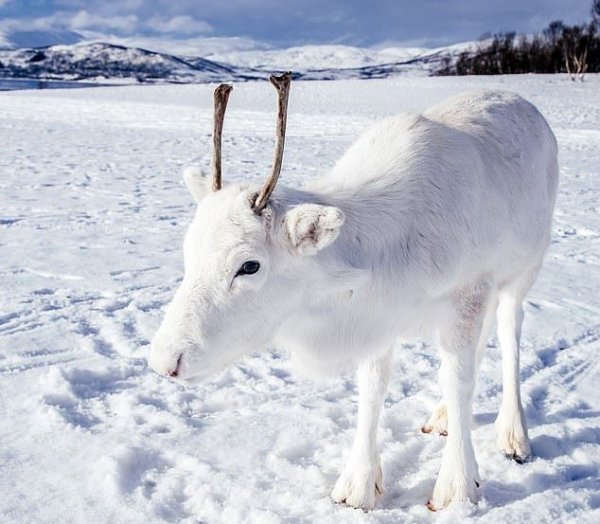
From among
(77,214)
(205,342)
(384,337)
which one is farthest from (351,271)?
(77,214)

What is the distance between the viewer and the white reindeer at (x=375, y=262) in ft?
8.21

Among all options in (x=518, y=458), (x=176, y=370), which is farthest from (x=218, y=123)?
(x=518, y=458)

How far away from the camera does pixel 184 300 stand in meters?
2.50

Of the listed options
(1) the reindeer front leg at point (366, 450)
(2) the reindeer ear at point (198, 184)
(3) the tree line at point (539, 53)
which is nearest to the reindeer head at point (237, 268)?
(2) the reindeer ear at point (198, 184)

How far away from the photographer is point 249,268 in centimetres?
253

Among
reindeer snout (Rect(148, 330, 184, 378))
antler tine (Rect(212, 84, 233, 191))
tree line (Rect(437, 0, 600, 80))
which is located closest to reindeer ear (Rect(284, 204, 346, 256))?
antler tine (Rect(212, 84, 233, 191))

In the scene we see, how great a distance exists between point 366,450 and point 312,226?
4.18 feet

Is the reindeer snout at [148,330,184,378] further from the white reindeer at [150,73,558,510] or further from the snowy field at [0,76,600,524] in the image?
the snowy field at [0,76,600,524]

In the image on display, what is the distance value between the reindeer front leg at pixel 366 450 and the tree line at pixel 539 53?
5165 cm

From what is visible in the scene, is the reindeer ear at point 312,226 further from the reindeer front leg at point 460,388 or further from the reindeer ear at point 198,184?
the reindeer front leg at point 460,388

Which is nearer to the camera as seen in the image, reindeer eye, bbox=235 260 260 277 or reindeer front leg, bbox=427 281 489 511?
reindeer eye, bbox=235 260 260 277

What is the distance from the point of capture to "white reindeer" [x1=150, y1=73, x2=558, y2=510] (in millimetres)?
2504

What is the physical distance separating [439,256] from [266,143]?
14.4 meters

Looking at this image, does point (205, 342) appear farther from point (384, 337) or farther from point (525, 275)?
point (525, 275)
